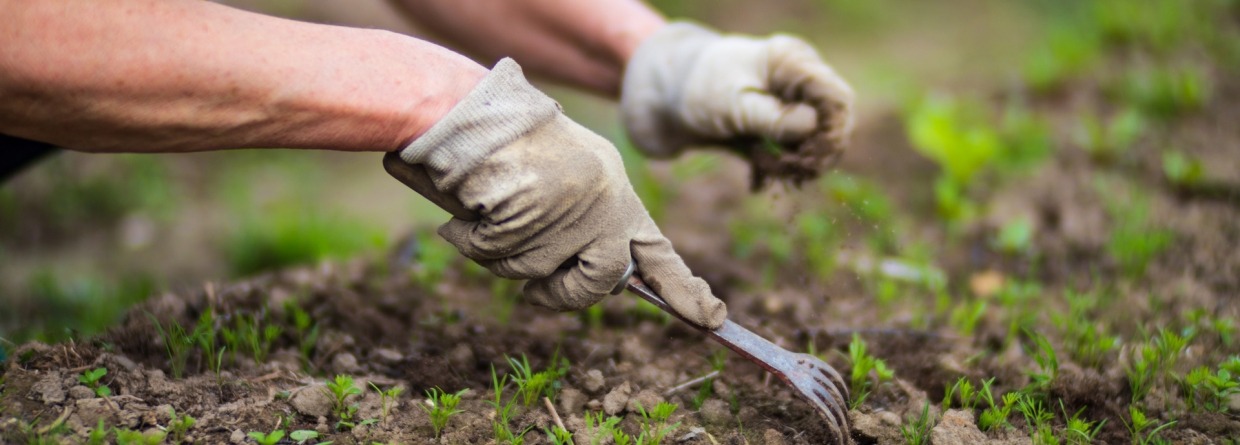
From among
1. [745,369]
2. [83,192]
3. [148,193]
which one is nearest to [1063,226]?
[745,369]

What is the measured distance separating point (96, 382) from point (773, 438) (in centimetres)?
136

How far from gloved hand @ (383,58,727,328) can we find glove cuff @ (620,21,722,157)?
27.2 inches

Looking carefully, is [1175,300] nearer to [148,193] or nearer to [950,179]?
A: [950,179]

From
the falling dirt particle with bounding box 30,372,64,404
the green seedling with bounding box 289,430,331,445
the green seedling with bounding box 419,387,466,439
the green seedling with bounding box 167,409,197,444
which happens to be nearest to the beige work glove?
the green seedling with bounding box 419,387,466,439

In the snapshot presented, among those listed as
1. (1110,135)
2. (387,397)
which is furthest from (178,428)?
(1110,135)

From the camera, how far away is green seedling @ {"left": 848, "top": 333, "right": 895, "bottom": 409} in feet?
6.28

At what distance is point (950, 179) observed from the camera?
302 cm

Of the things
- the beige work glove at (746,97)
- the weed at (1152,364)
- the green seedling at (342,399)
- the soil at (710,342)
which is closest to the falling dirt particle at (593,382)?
the soil at (710,342)

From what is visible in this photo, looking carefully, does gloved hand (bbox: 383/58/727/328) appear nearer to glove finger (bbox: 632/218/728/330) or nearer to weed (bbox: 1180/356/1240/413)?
glove finger (bbox: 632/218/728/330)

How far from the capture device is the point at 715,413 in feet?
6.19

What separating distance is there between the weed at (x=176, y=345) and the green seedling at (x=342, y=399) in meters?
0.36

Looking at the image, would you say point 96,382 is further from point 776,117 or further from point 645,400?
point 776,117

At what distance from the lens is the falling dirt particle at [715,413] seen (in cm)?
187

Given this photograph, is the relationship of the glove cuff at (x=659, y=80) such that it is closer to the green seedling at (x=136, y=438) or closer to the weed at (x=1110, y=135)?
the green seedling at (x=136, y=438)
